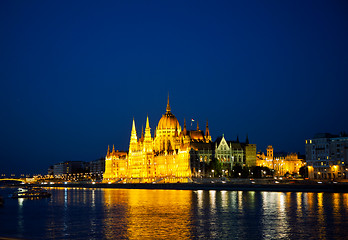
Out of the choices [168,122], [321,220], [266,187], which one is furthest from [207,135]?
[321,220]

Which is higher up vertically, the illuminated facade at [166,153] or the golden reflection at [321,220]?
the illuminated facade at [166,153]

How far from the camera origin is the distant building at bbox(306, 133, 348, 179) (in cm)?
A: 12738

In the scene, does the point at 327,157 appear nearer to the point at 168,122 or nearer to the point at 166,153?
the point at 166,153

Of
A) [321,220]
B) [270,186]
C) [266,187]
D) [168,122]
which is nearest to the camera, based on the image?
[321,220]

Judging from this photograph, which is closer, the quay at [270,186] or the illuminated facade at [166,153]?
the quay at [270,186]

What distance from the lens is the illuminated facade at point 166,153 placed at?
534ft

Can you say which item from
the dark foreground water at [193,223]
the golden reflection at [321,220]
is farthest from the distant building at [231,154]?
the dark foreground water at [193,223]

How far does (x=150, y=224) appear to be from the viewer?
4681 cm

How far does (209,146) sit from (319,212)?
112m

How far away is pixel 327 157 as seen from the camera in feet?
432

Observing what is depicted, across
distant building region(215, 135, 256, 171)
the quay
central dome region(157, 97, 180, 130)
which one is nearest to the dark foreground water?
the quay

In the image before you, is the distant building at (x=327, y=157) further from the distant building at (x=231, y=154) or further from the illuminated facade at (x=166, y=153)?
the illuminated facade at (x=166, y=153)

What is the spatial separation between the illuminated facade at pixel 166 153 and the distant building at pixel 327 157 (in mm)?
37993

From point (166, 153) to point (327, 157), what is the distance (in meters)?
62.6
